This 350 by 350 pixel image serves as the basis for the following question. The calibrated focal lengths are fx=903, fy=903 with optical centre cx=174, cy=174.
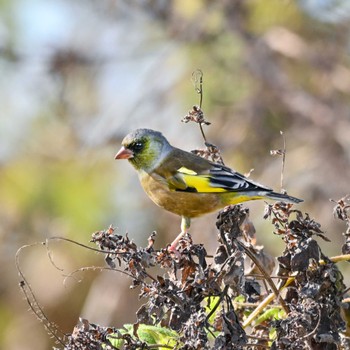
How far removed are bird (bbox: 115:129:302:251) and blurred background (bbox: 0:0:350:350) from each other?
2.93m

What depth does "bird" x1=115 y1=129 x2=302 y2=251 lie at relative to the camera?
10.0 ft

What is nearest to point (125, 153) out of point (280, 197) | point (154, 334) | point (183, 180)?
point (183, 180)

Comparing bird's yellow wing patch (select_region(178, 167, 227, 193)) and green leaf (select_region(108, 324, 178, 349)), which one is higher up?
bird's yellow wing patch (select_region(178, 167, 227, 193))

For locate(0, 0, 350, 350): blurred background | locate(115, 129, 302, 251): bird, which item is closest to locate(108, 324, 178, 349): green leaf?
locate(115, 129, 302, 251): bird

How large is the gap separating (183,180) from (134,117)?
3.69 m

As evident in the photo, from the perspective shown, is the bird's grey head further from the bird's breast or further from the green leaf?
the green leaf

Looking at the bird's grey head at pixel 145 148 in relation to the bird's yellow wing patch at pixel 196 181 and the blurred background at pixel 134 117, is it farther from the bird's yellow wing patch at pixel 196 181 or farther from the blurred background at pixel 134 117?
the blurred background at pixel 134 117

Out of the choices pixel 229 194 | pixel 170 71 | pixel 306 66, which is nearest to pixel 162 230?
pixel 170 71

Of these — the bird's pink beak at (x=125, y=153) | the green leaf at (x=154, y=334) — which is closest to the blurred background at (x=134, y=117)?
the bird's pink beak at (x=125, y=153)

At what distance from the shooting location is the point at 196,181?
3.33m

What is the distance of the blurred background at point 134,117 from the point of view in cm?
679

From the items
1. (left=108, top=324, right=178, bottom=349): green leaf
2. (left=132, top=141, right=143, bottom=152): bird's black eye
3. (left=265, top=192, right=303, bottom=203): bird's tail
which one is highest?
(left=132, top=141, right=143, bottom=152): bird's black eye

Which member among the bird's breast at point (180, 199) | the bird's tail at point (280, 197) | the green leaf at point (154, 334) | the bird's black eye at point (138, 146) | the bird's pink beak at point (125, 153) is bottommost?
the green leaf at point (154, 334)

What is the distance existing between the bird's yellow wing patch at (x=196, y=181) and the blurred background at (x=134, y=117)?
3.11m
